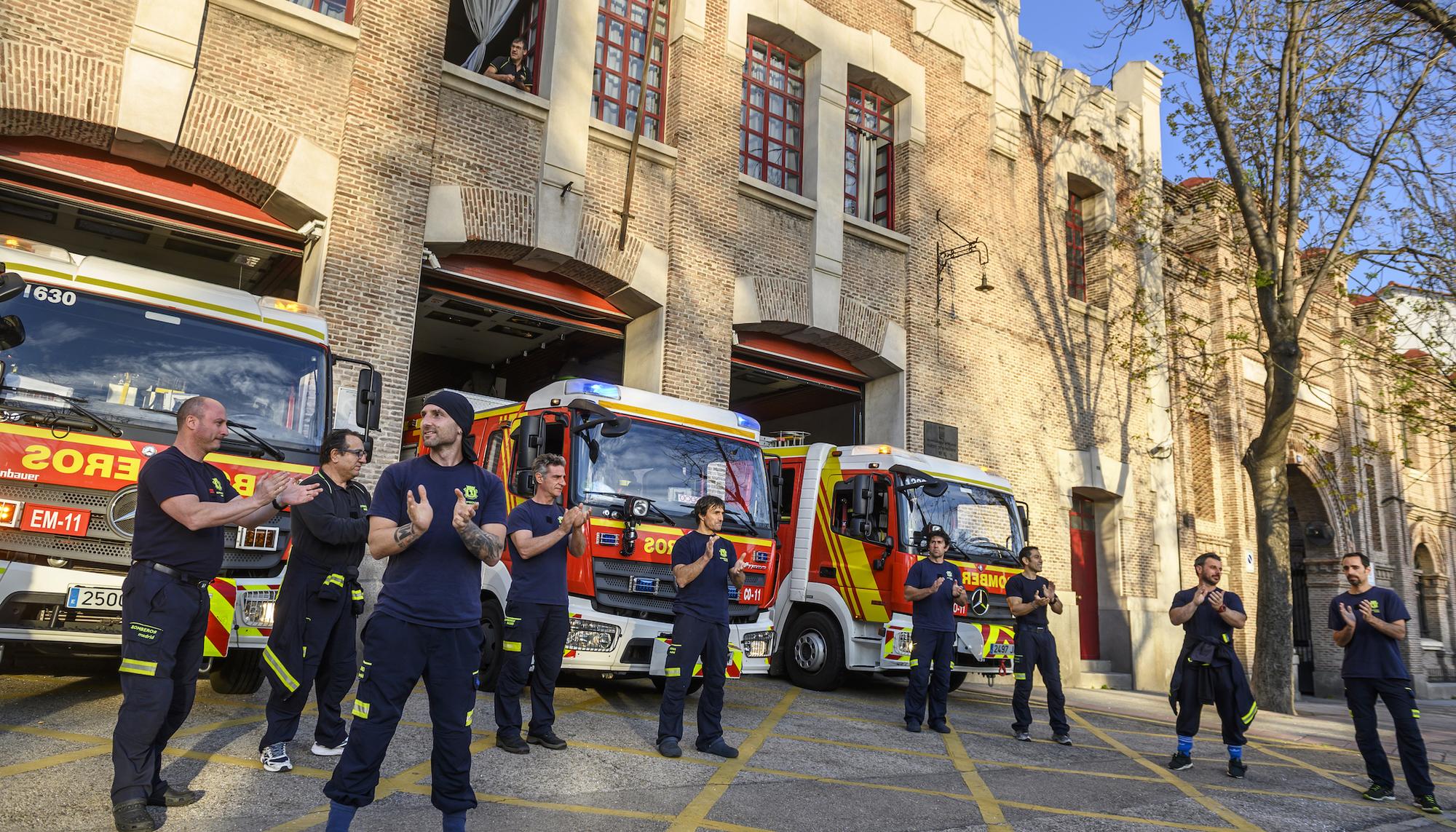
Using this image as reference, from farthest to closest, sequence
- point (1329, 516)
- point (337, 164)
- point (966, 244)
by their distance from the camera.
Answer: point (1329, 516) → point (966, 244) → point (337, 164)

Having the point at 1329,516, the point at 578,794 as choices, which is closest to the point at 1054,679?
the point at 578,794

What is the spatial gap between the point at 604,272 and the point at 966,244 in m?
7.59

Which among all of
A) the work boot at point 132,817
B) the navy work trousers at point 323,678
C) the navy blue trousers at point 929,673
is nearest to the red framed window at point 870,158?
the navy blue trousers at point 929,673

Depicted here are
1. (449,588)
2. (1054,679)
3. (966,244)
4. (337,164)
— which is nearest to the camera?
(449,588)

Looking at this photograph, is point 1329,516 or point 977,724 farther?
point 1329,516

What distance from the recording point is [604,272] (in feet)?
41.7

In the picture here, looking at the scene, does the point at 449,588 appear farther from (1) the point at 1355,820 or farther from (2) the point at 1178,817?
(1) the point at 1355,820

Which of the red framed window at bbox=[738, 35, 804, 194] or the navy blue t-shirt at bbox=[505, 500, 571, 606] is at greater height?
the red framed window at bbox=[738, 35, 804, 194]

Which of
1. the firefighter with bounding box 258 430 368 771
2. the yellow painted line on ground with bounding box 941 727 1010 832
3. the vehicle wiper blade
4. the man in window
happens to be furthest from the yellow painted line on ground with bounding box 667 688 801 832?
the man in window

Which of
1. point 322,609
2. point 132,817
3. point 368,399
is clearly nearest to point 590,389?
point 368,399

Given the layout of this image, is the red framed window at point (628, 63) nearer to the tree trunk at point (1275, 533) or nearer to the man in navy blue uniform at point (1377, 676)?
the tree trunk at point (1275, 533)

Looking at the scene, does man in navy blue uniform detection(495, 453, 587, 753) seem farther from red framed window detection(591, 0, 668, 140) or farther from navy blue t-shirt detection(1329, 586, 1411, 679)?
red framed window detection(591, 0, 668, 140)

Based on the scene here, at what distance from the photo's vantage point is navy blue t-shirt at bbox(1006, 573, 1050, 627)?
9125 millimetres

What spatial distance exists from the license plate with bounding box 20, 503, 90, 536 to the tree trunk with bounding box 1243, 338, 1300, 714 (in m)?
13.9
